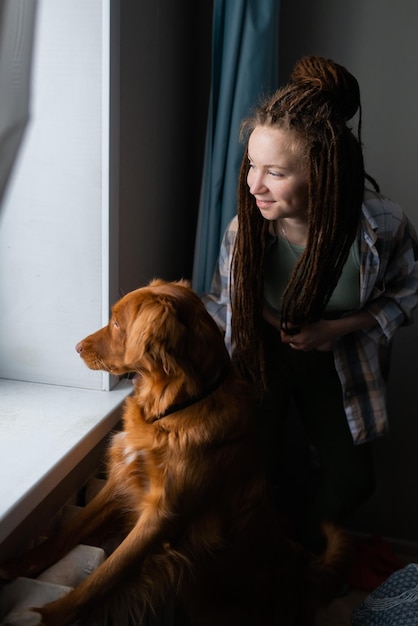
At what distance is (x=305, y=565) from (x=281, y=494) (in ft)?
2.50

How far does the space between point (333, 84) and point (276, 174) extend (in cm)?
20

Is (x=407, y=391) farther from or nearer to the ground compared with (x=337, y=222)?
nearer to the ground

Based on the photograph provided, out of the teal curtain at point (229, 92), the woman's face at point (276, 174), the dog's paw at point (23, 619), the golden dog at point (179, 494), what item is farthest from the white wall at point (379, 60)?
the dog's paw at point (23, 619)

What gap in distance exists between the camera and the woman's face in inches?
42.1

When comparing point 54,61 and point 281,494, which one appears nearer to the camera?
point 54,61

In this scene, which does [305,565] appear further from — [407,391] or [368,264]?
[407,391]

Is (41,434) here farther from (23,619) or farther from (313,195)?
(313,195)

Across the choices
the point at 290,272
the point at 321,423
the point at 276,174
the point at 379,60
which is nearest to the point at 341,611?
the point at 321,423

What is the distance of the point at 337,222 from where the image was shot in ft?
3.73

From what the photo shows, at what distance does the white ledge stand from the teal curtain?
0.49 meters

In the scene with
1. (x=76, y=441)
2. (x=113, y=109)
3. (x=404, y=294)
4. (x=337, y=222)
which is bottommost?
(x=76, y=441)

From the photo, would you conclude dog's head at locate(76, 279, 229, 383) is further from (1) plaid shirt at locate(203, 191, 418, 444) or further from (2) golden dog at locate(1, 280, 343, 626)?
(1) plaid shirt at locate(203, 191, 418, 444)

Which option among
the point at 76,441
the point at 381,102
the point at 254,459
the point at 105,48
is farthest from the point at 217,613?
the point at 381,102

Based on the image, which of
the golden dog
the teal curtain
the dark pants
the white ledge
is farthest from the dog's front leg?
the teal curtain
